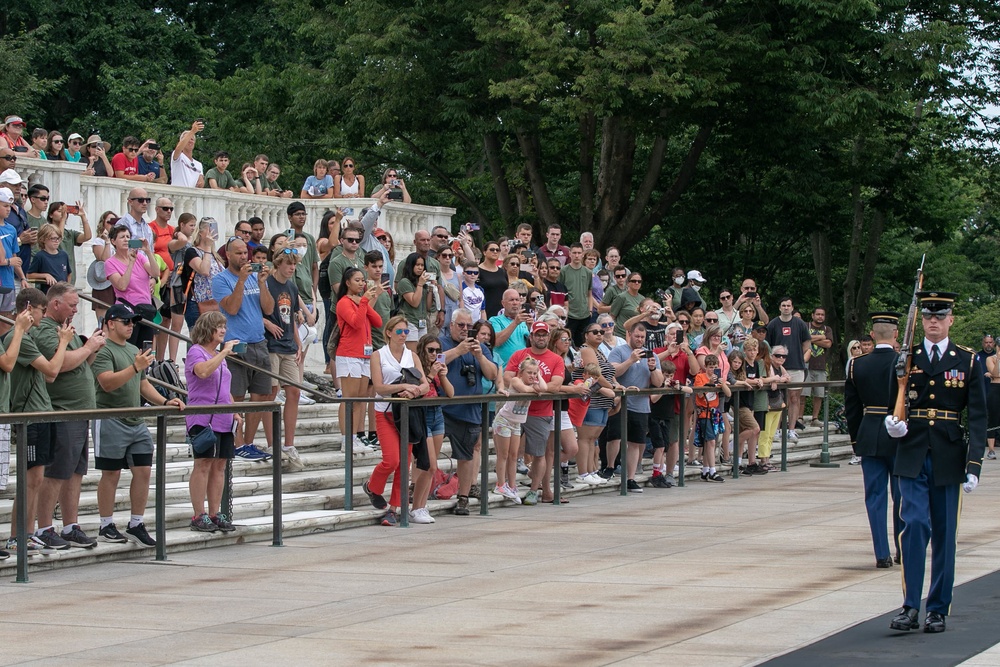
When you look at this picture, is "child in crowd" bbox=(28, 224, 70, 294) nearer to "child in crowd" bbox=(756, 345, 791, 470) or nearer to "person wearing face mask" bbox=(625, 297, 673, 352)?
"person wearing face mask" bbox=(625, 297, 673, 352)

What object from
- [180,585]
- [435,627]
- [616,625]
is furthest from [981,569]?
[180,585]

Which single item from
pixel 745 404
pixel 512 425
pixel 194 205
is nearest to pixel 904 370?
pixel 512 425

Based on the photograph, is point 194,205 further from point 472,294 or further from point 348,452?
point 348,452

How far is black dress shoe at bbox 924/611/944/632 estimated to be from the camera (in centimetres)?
894

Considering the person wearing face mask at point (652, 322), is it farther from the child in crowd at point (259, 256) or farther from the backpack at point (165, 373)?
the backpack at point (165, 373)

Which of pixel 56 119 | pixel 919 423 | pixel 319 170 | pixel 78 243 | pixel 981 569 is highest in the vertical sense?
pixel 56 119

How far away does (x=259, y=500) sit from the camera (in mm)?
13828

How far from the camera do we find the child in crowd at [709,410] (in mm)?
19562

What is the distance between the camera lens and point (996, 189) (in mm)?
34406

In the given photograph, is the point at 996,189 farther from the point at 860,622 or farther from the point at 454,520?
the point at 860,622

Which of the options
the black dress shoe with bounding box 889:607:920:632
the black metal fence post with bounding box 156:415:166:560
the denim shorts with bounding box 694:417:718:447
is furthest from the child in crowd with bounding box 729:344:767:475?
the black dress shoe with bounding box 889:607:920:632

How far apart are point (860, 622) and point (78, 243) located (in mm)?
10582

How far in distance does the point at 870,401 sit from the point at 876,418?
149mm

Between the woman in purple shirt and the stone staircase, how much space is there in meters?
0.22
